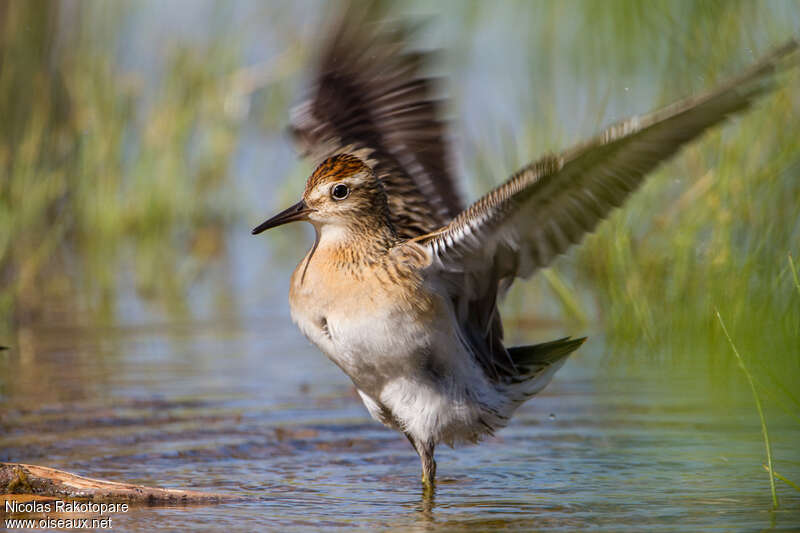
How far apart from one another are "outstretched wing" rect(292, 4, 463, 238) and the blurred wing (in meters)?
0.85

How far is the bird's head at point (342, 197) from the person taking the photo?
18.6 feet

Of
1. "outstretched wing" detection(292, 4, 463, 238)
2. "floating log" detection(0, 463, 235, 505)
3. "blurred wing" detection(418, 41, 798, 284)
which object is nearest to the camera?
"blurred wing" detection(418, 41, 798, 284)

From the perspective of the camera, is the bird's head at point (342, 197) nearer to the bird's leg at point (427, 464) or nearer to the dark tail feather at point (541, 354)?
the dark tail feather at point (541, 354)

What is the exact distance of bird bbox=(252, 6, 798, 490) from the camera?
15.9 feet

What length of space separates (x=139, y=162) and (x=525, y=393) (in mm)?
7082

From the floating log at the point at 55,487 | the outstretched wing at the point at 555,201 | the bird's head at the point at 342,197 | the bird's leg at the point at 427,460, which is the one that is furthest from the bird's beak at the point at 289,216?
the floating log at the point at 55,487

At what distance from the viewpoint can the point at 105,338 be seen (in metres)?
8.85

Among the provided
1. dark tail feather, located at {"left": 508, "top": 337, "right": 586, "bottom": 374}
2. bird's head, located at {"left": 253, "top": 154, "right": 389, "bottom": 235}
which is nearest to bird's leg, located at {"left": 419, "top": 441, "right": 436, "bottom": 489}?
dark tail feather, located at {"left": 508, "top": 337, "right": 586, "bottom": 374}

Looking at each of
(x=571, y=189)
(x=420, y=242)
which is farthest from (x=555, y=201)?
(x=420, y=242)

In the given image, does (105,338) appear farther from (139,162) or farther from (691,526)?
(691,526)

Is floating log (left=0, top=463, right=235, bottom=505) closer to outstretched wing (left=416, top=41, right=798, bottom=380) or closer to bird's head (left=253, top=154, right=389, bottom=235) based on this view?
bird's head (left=253, top=154, right=389, bottom=235)

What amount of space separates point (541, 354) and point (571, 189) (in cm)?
123

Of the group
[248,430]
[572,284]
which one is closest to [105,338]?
[248,430]

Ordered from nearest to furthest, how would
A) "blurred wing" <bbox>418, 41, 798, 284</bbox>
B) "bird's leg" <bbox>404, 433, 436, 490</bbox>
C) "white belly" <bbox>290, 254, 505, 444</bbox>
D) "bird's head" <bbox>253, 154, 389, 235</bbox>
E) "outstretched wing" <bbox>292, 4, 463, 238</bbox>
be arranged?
"blurred wing" <bbox>418, 41, 798, 284</bbox>, "white belly" <bbox>290, 254, 505, 444</bbox>, "bird's leg" <bbox>404, 433, 436, 490</bbox>, "bird's head" <bbox>253, 154, 389, 235</bbox>, "outstretched wing" <bbox>292, 4, 463, 238</bbox>
